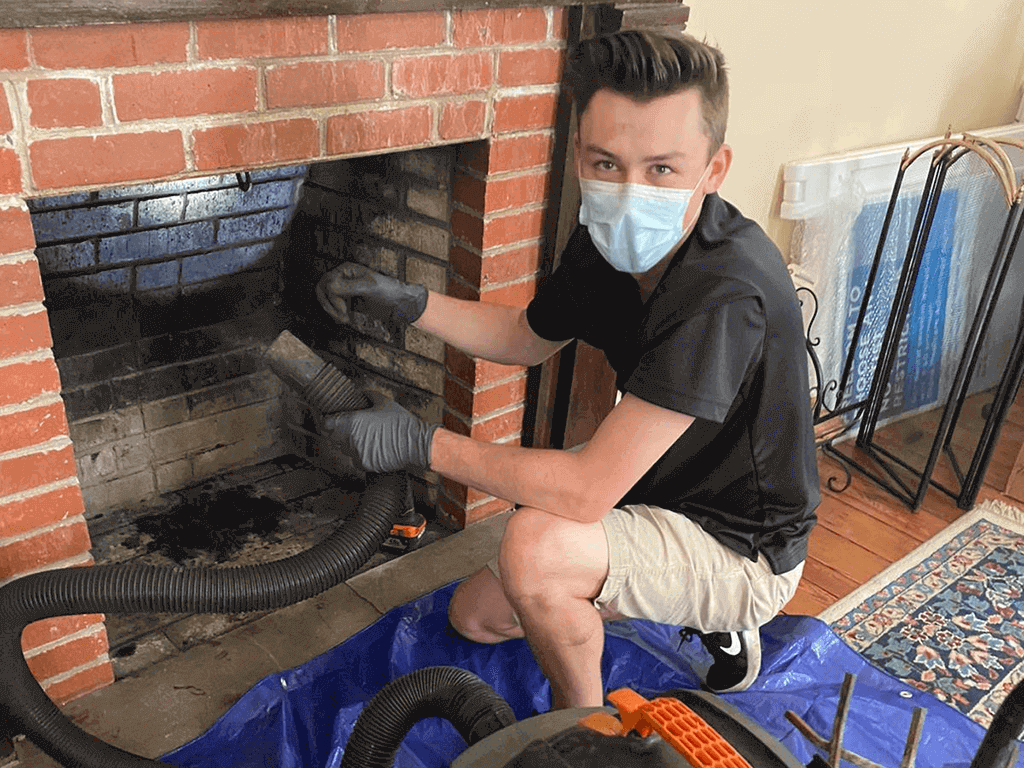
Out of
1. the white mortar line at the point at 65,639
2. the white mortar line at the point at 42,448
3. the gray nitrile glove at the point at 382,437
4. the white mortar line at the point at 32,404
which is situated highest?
the white mortar line at the point at 32,404

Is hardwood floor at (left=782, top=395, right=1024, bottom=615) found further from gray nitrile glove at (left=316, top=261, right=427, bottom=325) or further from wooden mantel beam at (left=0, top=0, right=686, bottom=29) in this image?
wooden mantel beam at (left=0, top=0, right=686, bottom=29)

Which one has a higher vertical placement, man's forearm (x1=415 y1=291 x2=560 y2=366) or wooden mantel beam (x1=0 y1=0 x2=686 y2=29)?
wooden mantel beam (x1=0 y1=0 x2=686 y2=29)

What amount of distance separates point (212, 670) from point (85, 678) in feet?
0.69

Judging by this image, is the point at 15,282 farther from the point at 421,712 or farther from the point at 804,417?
the point at 804,417

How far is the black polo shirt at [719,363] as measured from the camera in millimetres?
1250

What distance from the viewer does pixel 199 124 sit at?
1.32m

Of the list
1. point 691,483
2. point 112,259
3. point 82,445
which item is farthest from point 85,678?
point 691,483

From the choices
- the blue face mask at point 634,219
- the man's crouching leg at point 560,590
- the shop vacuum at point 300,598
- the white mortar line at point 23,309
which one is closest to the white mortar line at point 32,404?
the white mortar line at point 23,309

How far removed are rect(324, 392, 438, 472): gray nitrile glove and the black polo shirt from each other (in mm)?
335

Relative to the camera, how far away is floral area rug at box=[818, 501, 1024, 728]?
1800mm

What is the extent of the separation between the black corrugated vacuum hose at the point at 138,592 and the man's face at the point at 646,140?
54 cm

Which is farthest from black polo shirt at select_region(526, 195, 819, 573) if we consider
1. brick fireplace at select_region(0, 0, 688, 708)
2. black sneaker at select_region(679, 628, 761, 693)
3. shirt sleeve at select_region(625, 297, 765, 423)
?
brick fireplace at select_region(0, 0, 688, 708)

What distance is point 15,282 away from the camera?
4.07 ft

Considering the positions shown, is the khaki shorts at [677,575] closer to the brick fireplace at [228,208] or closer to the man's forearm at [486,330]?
the man's forearm at [486,330]
